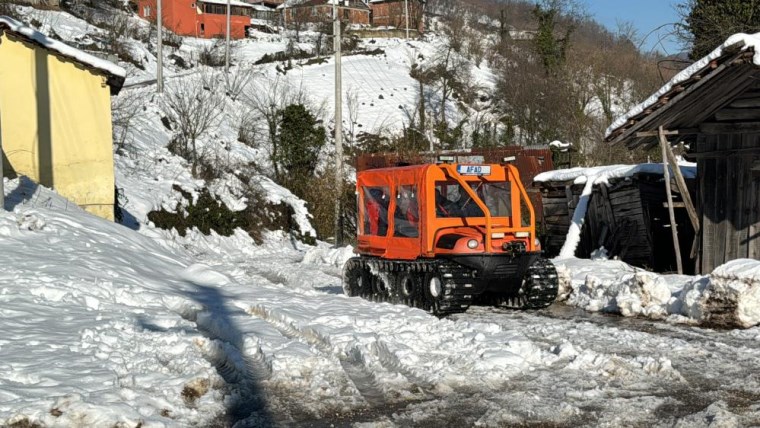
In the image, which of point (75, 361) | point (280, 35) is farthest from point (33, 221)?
point (280, 35)

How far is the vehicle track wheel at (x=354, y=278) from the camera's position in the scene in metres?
14.1

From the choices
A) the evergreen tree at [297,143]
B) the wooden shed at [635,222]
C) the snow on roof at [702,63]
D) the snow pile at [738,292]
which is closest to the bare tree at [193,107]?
the evergreen tree at [297,143]

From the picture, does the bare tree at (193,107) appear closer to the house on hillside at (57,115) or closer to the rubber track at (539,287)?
the house on hillside at (57,115)

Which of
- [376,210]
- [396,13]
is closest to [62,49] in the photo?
[376,210]

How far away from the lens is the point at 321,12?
281 feet

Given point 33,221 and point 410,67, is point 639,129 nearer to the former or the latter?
point 33,221

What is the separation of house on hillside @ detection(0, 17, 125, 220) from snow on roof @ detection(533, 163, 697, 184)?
1117 cm

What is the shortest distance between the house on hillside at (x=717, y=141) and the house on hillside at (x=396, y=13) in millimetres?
71467

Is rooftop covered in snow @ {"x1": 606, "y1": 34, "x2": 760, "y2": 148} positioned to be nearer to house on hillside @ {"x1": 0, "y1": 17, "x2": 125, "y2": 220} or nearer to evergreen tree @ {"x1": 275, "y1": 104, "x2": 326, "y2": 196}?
house on hillside @ {"x1": 0, "y1": 17, "x2": 125, "y2": 220}

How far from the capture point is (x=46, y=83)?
67.7 feet

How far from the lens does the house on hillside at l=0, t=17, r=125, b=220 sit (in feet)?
66.0

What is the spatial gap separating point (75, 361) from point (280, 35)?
70.8 meters

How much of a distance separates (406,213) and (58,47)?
11749 millimetres

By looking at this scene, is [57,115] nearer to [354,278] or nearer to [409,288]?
[354,278]
